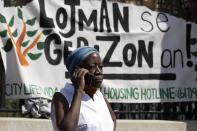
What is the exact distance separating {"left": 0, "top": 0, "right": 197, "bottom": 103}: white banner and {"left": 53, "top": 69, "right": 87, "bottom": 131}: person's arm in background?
10.3 feet

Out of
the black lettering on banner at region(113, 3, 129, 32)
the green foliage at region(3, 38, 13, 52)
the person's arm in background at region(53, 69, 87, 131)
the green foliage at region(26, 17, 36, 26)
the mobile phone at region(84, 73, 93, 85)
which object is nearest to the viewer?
the person's arm in background at region(53, 69, 87, 131)

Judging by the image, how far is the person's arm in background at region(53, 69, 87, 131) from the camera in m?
3.21

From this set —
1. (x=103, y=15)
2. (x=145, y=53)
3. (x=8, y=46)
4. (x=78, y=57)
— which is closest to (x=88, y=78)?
(x=78, y=57)

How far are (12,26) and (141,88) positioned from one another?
1.56 meters

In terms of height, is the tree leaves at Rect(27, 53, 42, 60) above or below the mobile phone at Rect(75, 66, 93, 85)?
below

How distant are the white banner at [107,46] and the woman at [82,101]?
307 centimetres

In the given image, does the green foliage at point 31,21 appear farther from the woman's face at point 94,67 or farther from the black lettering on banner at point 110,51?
the woman's face at point 94,67

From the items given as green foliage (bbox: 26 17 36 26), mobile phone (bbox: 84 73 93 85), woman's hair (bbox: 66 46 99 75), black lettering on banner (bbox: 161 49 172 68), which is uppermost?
woman's hair (bbox: 66 46 99 75)

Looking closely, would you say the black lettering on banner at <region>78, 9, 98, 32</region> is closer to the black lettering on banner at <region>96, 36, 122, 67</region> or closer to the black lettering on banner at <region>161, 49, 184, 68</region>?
the black lettering on banner at <region>96, 36, 122, 67</region>

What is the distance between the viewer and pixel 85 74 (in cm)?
332

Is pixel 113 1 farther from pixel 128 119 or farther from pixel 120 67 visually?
pixel 128 119

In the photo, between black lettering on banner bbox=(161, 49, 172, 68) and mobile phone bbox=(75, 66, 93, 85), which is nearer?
mobile phone bbox=(75, 66, 93, 85)

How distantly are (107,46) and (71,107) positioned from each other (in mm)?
3474

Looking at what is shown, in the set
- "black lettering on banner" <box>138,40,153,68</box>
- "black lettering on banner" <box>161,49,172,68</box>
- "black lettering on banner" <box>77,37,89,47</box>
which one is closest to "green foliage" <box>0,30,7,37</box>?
"black lettering on banner" <box>77,37,89,47</box>
